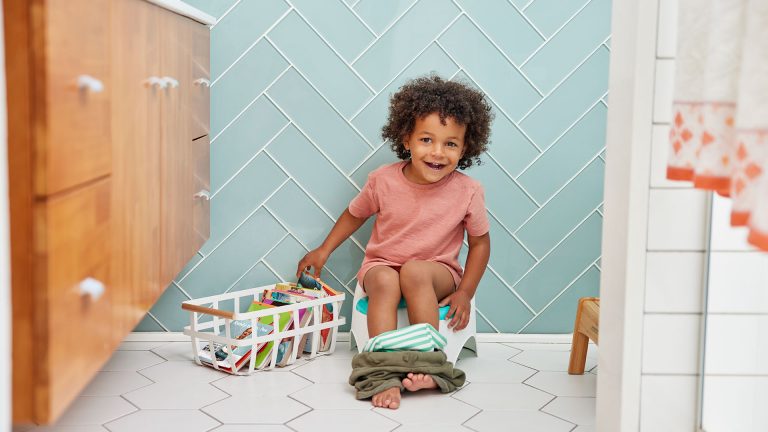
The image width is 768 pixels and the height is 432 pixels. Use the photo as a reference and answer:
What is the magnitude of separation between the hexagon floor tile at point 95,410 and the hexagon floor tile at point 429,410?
541 millimetres

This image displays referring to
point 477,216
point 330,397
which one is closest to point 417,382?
point 330,397

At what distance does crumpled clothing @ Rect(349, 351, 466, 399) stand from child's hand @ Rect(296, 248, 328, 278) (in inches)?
15.7

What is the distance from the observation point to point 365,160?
2303 millimetres

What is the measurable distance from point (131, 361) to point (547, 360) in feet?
3.52

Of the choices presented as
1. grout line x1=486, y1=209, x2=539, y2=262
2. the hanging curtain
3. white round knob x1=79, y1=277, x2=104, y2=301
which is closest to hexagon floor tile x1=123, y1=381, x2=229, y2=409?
white round knob x1=79, y1=277, x2=104, y2=301

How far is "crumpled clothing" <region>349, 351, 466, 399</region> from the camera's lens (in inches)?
72.7

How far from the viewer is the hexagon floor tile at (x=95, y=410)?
1.68m

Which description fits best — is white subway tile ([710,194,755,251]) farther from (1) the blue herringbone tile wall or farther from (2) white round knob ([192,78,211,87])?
(2) white round knob ([192,78,211,87])

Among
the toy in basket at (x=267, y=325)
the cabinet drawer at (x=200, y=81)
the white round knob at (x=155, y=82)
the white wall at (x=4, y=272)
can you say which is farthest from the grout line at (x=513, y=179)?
the white wall at (x=4, y=272)

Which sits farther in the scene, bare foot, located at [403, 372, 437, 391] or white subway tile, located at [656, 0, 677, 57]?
bare foot, located at [403, 372, 437, 391]

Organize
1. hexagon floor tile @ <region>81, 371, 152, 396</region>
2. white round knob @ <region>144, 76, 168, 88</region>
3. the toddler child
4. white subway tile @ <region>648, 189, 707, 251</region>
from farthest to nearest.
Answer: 1. the toddler child
2. hexagon floor tile @ <region>81, 371, 152, 396</region>
3. white round knob @ <region>144, 76, 168, 88</region>
4. white subway tile @ <region>648, 189, 707, 251</region>

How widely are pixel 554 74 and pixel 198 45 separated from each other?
96cm

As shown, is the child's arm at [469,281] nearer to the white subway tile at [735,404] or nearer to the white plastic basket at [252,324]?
the white plastic basket at [252,324]

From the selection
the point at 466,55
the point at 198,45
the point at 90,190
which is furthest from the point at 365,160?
the point at 90,190
